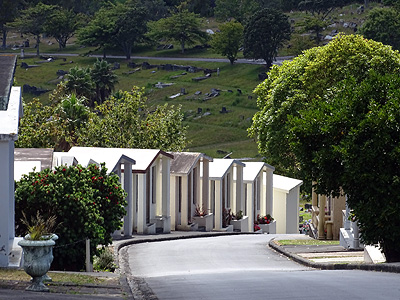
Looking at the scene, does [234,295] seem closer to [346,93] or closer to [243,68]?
[346,93]

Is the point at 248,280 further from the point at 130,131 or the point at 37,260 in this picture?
the point at 130,131

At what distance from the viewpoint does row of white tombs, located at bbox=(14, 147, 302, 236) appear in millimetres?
32625

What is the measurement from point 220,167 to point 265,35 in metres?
78.6

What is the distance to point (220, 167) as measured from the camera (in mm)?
43406

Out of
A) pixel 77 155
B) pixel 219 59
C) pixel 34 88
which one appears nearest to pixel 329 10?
pixel 219 59

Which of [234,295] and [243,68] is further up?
[243,68]

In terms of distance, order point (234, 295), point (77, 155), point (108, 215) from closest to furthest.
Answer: point (234, 295) → point (108, 215) → point (77, 155)

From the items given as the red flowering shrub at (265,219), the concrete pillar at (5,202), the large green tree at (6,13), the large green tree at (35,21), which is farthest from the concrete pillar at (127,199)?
the large green tree at (6,13)

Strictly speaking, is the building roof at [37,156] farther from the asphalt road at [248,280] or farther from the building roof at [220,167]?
the building roof at [220,167]

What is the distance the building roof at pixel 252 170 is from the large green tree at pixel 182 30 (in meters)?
89.3

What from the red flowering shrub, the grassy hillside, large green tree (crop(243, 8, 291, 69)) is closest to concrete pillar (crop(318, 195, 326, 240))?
the red flowering shrub

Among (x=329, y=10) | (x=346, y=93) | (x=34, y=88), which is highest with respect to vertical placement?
(x=329, y=10)

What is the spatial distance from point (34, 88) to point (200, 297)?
106677 millimetres

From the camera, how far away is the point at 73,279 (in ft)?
55.6
